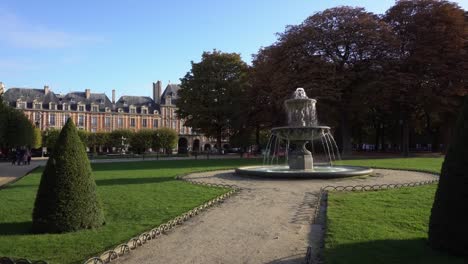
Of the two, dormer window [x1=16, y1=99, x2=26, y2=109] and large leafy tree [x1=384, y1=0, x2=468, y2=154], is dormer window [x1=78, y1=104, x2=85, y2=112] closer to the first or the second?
dormer window [x1=16, y1=99, x2=26, y2=109]

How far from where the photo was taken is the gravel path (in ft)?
22.2

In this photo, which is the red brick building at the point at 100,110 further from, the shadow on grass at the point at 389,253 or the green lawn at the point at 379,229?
the shadow on grass at the point at 389,253

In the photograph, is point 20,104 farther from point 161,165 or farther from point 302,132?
point 302,132

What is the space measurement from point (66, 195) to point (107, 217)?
1.95 meters

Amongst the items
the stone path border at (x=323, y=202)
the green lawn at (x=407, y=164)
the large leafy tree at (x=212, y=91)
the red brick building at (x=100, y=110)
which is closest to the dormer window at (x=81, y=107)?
the red brick building at (x=100, y=110)

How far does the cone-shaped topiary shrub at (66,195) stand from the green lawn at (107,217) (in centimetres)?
23

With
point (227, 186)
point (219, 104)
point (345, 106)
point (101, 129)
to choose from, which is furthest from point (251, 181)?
point (101, 129)

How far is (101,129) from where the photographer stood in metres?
98.5

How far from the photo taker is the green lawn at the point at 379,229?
247 inches

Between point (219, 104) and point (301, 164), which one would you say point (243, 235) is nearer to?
point (301, 164)

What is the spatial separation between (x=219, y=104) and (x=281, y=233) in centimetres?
4564

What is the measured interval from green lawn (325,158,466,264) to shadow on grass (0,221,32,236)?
5479mm

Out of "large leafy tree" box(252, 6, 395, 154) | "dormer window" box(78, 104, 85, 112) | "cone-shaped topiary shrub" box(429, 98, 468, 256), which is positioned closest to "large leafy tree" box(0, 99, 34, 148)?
"large leafy tree" box(252, 6, 395, 154)

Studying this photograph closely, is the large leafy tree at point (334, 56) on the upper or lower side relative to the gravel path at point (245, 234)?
upper
